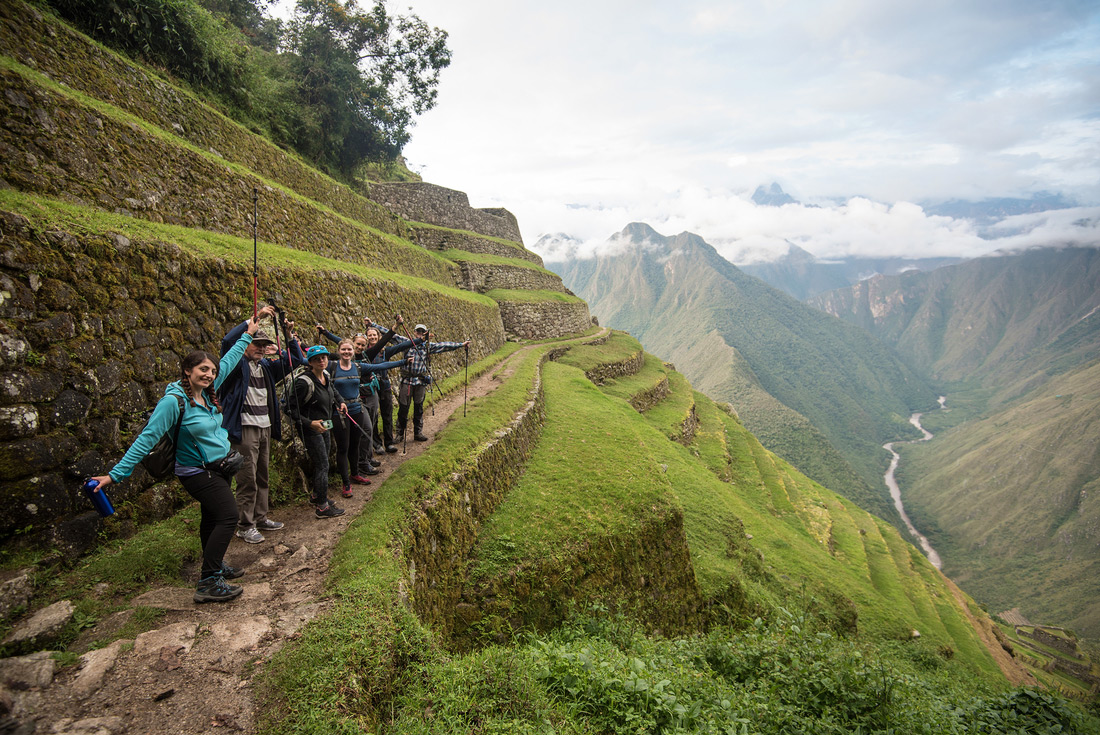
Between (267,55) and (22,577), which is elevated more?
(267,55)

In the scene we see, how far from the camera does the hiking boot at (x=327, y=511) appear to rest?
6113 mm

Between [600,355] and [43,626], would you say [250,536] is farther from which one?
[600,355]

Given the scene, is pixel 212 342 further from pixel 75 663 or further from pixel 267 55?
pixel 267 55

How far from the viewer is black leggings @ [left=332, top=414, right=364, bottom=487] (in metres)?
6.64

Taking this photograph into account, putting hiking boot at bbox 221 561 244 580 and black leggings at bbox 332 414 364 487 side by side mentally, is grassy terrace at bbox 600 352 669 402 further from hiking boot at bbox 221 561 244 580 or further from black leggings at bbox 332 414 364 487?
hiking boot at bbox 221 561 244 580

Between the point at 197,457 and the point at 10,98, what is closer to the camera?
the point at 197,457

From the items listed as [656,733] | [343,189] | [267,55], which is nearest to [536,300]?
[343,189]

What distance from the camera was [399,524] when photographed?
559 cm

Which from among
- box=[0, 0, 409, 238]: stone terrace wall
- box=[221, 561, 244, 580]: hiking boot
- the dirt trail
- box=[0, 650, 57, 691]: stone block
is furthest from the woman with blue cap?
box=[0, 0, 409, 238]: stone terrace wall

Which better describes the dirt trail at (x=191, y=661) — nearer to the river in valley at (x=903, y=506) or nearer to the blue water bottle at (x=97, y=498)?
the blue water bottle at (x=97, y=498)

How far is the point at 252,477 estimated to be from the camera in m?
5.46

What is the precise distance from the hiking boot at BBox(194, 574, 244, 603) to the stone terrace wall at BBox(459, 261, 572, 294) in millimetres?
25600

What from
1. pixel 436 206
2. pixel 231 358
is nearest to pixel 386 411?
pixel 231 358

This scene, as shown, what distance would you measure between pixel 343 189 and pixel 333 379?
1519cm
